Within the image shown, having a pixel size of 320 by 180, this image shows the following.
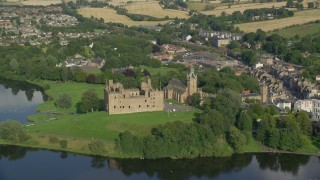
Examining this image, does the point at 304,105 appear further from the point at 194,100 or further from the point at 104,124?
the point at 104,124

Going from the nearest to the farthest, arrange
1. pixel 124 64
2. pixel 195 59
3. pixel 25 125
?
pixel 25 125 → pixel 124 64 → pixel 195 59

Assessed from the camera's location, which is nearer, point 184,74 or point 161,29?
point 184,74

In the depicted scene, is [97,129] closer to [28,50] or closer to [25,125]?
[25,125]

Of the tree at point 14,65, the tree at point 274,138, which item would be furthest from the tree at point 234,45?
the tree at point 274,138

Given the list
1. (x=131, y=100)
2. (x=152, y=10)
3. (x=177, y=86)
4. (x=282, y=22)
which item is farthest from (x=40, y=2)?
(x=131, y=100)

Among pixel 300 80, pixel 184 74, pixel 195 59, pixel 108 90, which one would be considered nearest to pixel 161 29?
pixel 195 59

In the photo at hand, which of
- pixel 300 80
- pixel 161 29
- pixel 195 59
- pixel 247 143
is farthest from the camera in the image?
pixel 161 29

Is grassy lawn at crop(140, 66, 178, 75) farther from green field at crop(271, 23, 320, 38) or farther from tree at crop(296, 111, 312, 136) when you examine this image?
green field at crop(271, 23, 320, 38)
